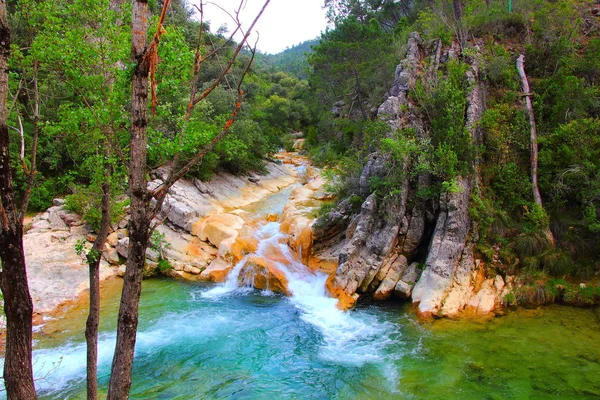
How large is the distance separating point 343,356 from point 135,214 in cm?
738

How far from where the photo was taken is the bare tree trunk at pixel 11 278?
392 centimetres

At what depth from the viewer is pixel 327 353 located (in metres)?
9.60

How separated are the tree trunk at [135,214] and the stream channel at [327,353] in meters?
4.87

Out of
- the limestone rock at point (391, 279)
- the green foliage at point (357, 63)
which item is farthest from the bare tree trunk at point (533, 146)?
the green foliage at point (357, 63)

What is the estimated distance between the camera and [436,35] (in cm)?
1767

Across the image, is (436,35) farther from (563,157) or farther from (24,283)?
(24,283)

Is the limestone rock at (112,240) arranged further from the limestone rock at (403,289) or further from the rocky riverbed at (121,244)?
the limestone rock at (403,289)

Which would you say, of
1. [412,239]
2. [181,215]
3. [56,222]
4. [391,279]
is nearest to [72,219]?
[56,222]

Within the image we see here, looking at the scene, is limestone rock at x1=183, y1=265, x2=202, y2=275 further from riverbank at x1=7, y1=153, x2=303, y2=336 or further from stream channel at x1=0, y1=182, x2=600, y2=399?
stream channel at x1=0, y1=182, x2=600, y2=399

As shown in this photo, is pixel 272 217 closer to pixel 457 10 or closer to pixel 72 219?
pixel 72 219

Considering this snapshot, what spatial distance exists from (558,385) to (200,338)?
8.50m

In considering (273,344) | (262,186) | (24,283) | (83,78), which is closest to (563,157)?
(273,344)

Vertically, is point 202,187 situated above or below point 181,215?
above

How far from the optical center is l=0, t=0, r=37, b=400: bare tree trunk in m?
3.92
